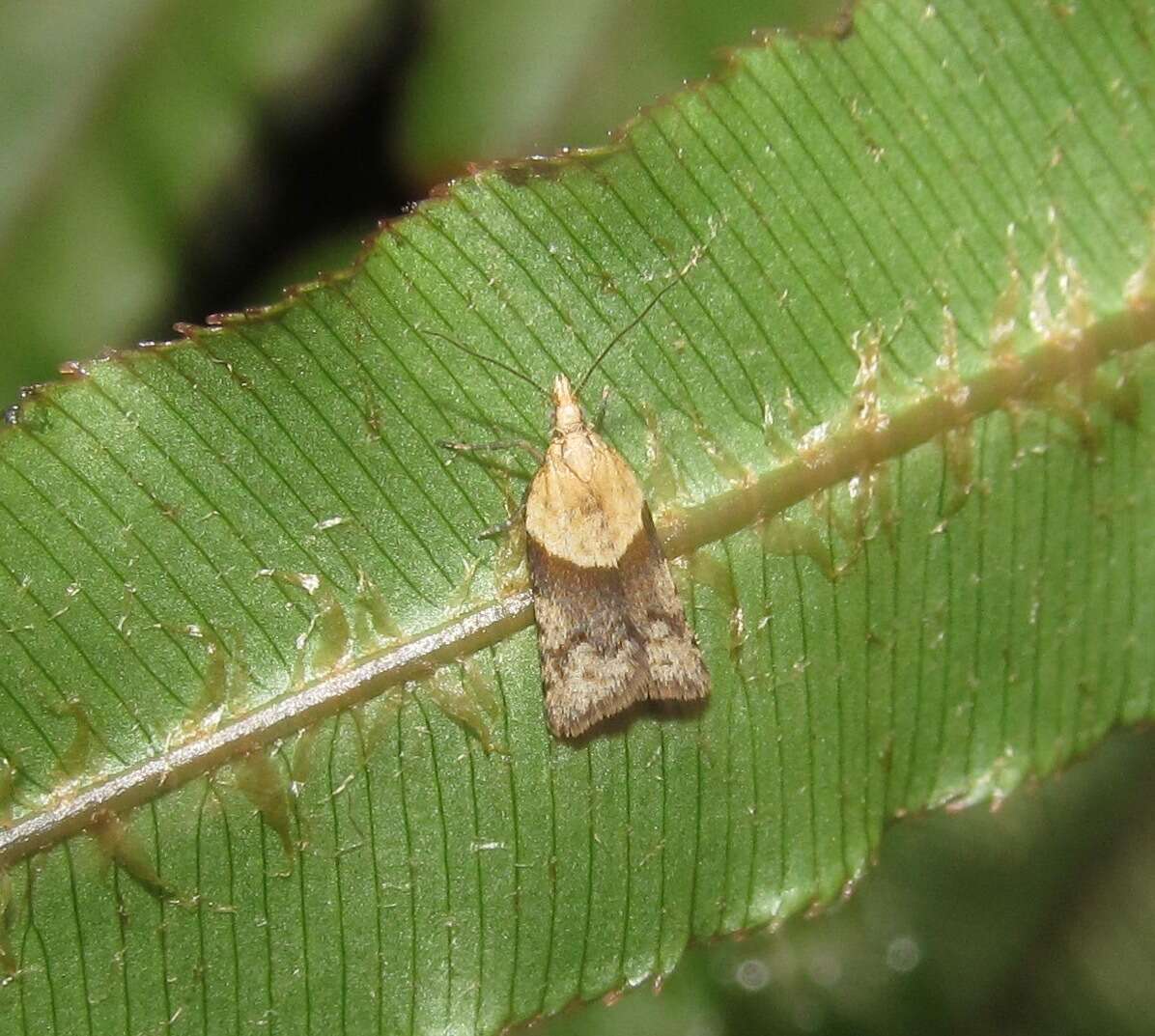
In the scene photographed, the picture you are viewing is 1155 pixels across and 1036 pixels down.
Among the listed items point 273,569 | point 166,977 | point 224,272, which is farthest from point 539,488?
point 224,272

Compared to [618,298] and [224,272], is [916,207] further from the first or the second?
[224,272]

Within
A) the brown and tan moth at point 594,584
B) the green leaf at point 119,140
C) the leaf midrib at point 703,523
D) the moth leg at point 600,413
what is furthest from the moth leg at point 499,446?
the green leaf at point 119,140

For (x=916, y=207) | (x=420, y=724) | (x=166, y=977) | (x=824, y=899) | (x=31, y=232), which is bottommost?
(x=824, y=899)

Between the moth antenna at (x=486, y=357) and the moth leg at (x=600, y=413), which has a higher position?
the moth antenna at (x=486, y=357)

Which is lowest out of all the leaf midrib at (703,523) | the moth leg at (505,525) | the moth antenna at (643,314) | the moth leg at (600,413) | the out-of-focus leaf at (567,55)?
the leaf midrib at (703,523)

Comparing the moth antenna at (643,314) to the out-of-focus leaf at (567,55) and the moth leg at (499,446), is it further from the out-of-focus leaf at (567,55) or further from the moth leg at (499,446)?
the out-of-focus leaf at (567,55)

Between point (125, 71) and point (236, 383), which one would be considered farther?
point (125, 71)

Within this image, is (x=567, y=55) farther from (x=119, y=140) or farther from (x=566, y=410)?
(x=566, y=410)

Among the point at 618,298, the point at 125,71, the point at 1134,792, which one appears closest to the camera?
the point at 618,298
